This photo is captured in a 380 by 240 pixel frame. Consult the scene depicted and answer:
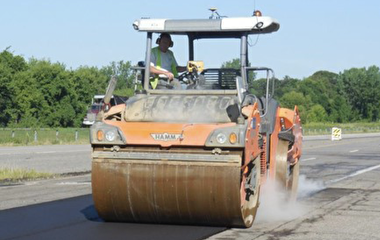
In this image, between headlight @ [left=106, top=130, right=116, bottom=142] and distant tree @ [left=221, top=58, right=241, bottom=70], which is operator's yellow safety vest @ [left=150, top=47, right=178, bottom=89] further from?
headlight @ [left=106, top=130, right=116, bottom=142]

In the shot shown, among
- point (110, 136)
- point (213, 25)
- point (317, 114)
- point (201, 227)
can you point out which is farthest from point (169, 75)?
point (317, 114)

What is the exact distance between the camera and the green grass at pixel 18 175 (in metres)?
16.1

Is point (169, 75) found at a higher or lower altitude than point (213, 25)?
lower

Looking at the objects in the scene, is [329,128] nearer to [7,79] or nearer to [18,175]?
[7,79]

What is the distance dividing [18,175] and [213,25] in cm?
824

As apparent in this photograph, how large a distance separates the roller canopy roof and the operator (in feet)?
0.53

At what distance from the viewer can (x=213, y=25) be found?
9.92m

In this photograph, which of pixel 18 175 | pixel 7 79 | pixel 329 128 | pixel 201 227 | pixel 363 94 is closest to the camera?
pixel 201 227

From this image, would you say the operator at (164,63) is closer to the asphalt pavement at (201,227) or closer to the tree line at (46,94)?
the asphalt pavement at (201,227)

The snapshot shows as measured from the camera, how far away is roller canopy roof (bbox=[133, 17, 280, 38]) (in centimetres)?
983

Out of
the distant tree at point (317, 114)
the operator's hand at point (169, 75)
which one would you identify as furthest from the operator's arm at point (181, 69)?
the distant tree at point (317, 114)

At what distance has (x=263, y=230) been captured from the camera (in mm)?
8984

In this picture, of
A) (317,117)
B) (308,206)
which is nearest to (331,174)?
(308,206)

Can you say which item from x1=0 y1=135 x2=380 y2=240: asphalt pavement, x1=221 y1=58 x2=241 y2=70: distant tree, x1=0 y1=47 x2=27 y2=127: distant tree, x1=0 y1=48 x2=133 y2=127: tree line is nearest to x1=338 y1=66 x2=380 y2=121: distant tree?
x1=0 y1=48 x2=133 y2=127: tree line
